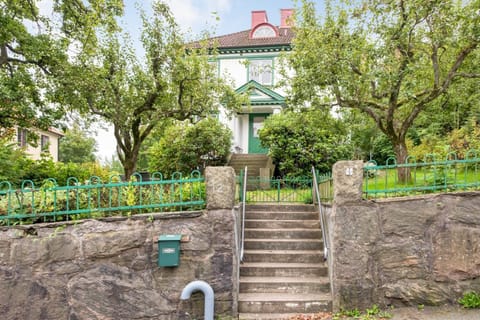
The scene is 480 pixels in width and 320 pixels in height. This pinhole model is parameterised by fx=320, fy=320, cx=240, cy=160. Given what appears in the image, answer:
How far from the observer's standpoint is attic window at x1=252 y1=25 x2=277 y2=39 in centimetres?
2017

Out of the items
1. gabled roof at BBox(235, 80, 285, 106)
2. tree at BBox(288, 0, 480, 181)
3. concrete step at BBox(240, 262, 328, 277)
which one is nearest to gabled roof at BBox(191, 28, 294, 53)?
gabled roof at BBox(235, 80, 285, 106)

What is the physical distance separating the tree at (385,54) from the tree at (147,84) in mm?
3043

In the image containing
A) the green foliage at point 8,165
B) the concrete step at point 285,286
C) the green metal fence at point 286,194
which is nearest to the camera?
the concrete step at point 285,286

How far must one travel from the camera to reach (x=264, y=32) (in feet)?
66.6

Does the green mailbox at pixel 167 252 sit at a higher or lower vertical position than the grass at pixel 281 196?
lower

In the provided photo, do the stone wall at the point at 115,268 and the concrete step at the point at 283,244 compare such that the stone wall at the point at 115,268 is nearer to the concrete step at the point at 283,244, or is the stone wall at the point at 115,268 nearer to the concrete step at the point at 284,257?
the concrete step at the point at 284,257

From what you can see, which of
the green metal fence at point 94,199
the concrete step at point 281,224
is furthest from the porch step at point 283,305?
the concrete step at point 281,224

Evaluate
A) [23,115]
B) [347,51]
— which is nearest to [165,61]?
[23,115]

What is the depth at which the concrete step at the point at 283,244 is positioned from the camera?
18.8 feet

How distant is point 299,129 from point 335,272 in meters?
8.22

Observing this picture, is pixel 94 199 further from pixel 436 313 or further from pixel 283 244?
pixel 436 313

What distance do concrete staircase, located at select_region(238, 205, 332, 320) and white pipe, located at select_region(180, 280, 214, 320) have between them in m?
0.55

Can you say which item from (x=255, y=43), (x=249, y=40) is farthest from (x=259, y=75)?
(x=249, y=40)

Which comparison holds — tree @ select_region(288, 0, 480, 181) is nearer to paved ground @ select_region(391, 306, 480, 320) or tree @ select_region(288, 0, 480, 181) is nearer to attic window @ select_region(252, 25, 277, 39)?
paved ground @ select_region(391, 306, 480, 320)
